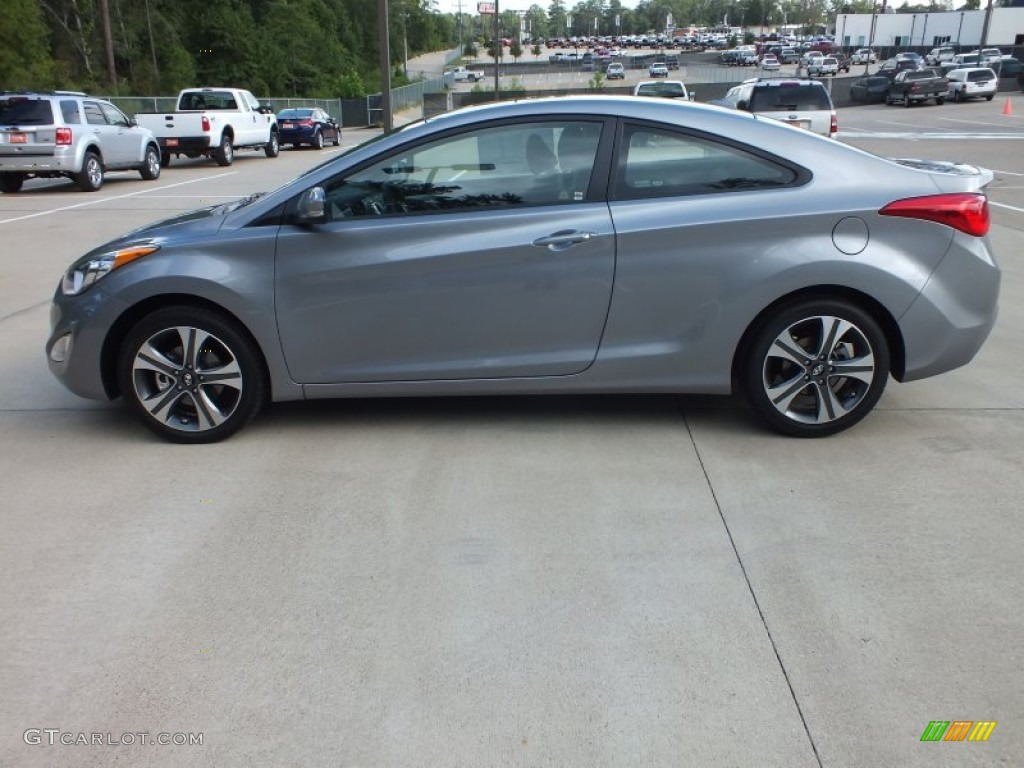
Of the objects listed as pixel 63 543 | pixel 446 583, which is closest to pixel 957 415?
pixel 446 583

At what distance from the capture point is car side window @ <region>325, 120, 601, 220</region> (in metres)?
4.75

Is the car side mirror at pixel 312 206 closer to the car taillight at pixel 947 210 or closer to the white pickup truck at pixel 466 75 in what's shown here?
the car taillight at pixel 947 210

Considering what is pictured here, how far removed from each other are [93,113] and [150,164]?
2064mm

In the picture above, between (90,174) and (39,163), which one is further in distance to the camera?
(90,174)

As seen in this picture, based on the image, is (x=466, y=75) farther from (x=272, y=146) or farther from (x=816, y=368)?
(x=816, y=368)

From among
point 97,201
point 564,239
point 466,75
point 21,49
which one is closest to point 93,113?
point 97,201

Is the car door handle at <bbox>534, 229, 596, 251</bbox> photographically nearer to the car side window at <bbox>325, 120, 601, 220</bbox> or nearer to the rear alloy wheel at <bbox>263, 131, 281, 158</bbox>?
the car side window at <bbox>325, 120, 601, 220</bbox>

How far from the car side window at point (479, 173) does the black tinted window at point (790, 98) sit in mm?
16263

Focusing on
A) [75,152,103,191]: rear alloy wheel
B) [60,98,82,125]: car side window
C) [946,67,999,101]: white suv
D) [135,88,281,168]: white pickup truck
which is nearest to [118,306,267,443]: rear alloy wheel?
[75,152,103,191]: rear alloy wheel

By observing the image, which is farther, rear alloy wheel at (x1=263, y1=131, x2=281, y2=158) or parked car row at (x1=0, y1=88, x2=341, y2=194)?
rear alloy wheel at (x1=263, y1=131, x2=281, y2=158)

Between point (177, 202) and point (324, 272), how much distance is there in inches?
513

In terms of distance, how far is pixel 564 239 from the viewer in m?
4.62

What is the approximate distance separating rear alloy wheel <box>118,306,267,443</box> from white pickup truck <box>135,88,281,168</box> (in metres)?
21.5

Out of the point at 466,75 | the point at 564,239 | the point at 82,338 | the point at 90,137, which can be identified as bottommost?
the point at 466,75
